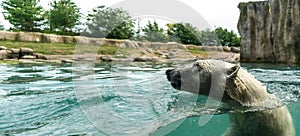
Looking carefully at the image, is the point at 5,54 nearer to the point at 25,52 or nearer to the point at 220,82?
the point at 25,52

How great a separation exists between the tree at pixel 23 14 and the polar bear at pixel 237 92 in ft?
106

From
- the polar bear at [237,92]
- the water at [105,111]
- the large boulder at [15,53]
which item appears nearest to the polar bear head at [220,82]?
the polar bear at [237,92]

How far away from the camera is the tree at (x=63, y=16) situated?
3531 centimetres

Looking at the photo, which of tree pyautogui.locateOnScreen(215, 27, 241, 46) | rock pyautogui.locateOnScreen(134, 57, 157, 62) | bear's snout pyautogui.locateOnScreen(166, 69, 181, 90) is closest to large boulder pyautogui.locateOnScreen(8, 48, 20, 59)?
rock pyautogui.locateOnScreen(134, 57, 157, 62)

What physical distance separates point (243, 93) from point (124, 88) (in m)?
3.92

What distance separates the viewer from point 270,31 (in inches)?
858

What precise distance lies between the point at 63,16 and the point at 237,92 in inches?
1342

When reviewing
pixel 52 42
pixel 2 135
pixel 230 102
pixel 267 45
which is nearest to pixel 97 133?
pixel 2 135

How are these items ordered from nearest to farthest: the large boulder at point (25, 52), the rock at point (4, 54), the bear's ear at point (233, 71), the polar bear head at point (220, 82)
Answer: the bear's ear at point (233, 71)
the polar bear head at point (220, 82)
the rock at point (4, 54)
the large boulder at point (25, 52)

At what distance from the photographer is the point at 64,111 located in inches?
189

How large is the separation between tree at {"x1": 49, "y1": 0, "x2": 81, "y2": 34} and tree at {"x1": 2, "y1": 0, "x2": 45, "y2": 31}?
1614 millimetres

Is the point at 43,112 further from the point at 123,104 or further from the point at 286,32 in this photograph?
the point at 286,32

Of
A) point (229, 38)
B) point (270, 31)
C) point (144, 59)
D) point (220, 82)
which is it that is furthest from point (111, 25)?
point (229, 38)

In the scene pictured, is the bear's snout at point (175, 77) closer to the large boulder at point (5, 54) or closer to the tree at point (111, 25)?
the tree at point (111, 25)
